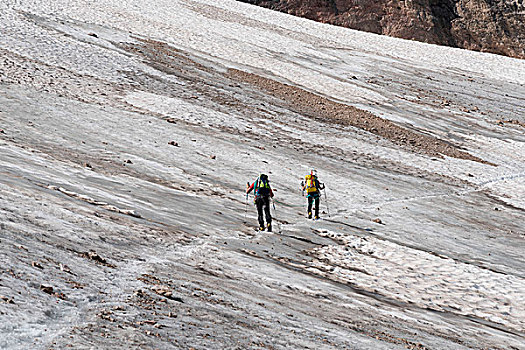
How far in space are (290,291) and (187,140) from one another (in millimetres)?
12608

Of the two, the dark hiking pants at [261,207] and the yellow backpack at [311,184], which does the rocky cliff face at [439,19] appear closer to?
the yellow backpack at [311,184]

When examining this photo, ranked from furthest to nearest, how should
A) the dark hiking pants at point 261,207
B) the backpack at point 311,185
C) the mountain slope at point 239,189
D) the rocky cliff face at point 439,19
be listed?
the rocky cliff face at point 439,19
the backpack at point 311,185
the dark hiking pants at point 261,207
the mountain slope at point 239,189

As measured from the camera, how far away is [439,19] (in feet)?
187

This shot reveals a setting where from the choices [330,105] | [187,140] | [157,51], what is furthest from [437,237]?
[157,51]

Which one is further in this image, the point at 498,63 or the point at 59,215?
the point at 498,63

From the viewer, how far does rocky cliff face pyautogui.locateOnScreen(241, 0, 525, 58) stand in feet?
183

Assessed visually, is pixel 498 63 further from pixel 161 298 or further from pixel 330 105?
pixel 161 298

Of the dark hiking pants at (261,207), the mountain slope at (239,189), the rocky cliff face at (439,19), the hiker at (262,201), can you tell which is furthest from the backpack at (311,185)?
the rocky cliff face at (439,19)

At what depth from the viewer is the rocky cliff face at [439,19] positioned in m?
55.8

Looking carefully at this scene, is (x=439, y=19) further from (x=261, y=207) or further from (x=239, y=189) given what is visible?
(x=261, y=207)

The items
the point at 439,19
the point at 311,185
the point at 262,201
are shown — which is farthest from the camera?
the point at 439,19

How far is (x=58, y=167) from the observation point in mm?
15016

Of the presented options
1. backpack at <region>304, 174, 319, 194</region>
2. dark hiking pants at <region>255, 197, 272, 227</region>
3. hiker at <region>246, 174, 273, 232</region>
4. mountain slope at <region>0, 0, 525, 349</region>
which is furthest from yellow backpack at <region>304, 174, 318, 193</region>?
dark hiking pants at <region>255, 197, 272, 227</region>

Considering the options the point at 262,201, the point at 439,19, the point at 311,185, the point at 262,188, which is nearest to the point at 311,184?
A: the point at 311,185
